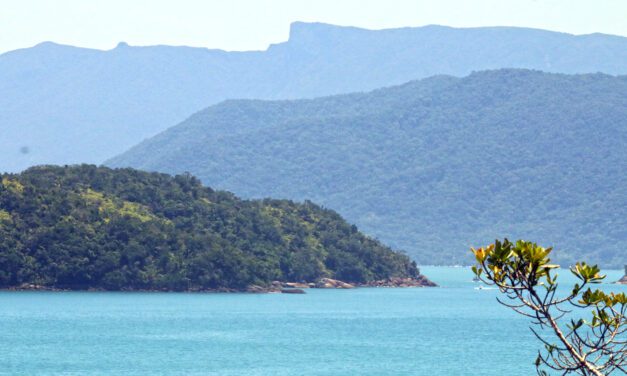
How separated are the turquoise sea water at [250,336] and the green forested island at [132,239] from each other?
3228 mm

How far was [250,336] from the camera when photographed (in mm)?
116250

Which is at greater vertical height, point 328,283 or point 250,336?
point 328,283

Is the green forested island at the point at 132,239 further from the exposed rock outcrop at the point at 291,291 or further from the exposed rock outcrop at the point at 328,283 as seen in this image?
the exposed rock outcrop at the point at 291,291

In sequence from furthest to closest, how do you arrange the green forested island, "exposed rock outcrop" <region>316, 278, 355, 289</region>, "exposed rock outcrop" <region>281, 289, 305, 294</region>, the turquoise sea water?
"exposed rock outcrop" <region>316, 278, 355, 289</region>, "exposed rock outcrop" <region>281, 289, 305, 294</region>, the green forested island, the turquoise sea water

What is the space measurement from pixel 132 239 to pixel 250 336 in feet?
174

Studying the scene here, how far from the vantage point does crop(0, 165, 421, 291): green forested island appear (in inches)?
6284

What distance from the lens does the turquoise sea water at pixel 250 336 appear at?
91562 millimetres

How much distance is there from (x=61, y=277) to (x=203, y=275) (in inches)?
807

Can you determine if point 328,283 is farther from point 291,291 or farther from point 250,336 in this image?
point 250,336

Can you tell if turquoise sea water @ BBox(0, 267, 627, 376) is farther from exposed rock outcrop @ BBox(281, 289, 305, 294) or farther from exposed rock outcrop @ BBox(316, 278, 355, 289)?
exposed rock outcrop @ BBox(316, 278, 355, 289)

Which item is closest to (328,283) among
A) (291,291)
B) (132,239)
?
(291,291)

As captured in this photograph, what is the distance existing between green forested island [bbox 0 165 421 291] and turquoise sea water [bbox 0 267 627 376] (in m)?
3.23

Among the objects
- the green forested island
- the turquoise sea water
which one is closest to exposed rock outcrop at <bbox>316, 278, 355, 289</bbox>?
the green forested island

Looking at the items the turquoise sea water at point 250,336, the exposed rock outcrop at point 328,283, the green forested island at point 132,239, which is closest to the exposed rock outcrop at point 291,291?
the green forested island at point 132,239
